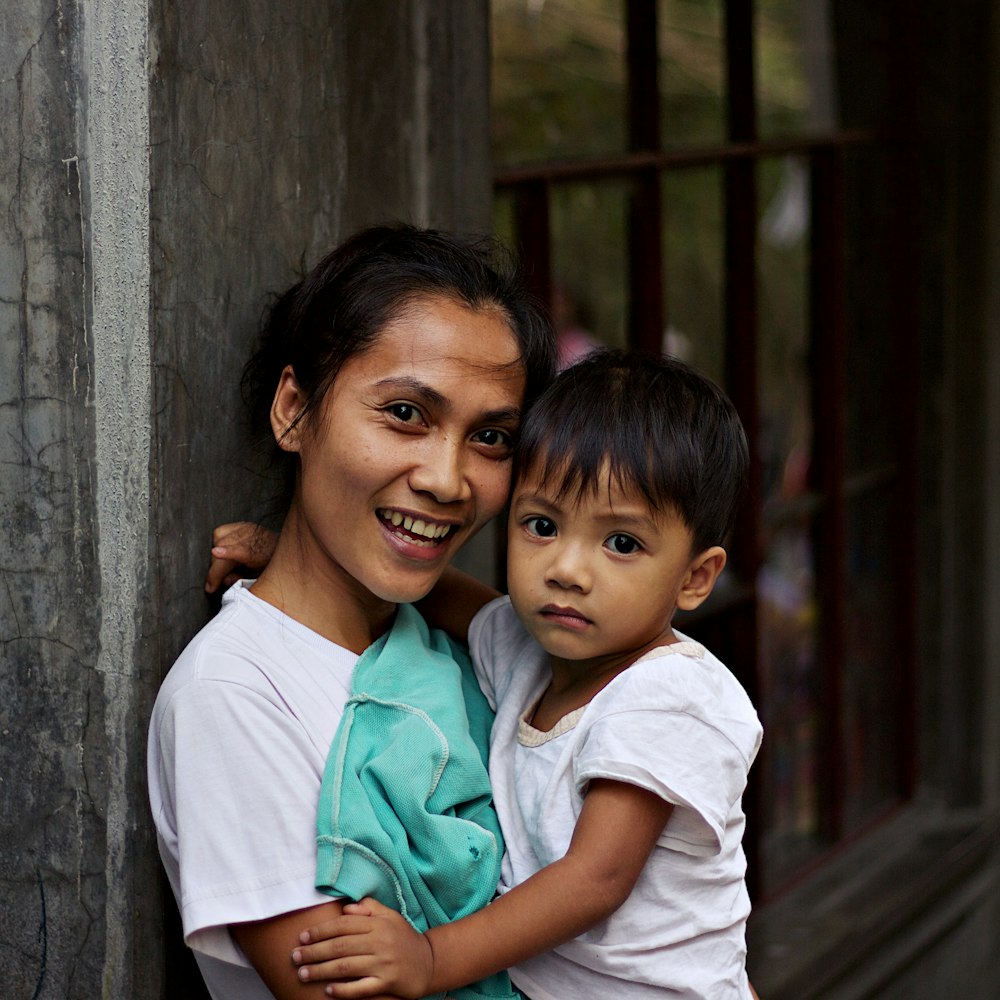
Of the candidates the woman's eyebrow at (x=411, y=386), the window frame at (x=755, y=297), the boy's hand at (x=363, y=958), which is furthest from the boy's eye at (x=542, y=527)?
the window frame at (x=755, y=297)

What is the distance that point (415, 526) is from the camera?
1.79 m

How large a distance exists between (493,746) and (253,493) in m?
0.50

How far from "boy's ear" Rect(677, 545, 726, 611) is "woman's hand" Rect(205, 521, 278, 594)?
23.7 inches

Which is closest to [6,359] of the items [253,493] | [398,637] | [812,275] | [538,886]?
[253,493]

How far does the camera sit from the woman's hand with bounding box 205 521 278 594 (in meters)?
1.92

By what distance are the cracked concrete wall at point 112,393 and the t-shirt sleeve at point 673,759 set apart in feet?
1.95

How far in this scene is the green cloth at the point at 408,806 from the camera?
1.63 meters

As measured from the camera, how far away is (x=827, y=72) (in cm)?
436

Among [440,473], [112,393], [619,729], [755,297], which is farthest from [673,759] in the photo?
[755,297]

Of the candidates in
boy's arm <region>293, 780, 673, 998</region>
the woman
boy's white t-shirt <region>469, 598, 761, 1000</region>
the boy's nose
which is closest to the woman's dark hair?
the woman

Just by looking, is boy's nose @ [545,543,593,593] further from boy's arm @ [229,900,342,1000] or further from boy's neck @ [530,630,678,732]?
boy's arm @ [229,900,342,1000]

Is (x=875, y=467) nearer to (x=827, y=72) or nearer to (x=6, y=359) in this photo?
(x=827, y=72)

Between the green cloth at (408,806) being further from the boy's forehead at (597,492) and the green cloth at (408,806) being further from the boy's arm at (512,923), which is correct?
the boy's forehead at (597,492)

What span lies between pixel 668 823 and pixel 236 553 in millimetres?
694
